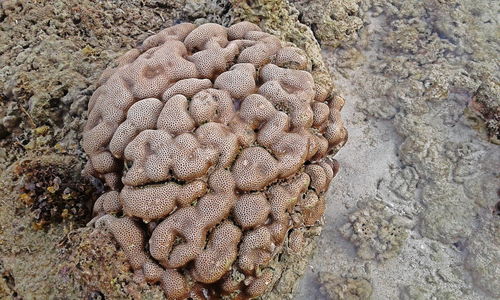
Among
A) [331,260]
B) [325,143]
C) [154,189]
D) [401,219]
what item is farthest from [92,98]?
[401,219]

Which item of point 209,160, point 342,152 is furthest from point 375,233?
point 209,160

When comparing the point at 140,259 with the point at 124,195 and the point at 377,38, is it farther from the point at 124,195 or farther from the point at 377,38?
the point at 377,38

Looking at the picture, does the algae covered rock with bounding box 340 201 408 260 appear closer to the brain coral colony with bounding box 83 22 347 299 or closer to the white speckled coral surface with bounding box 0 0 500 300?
the white speckled coral surface with bounding box 0 0 500 300

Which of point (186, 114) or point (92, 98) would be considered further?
point (92, 98)

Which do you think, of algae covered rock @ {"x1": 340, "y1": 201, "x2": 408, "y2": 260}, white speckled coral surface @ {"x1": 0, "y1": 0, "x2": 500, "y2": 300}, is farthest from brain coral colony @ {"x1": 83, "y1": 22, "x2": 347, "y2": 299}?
algae covered rock @ {"x1": 340, "y1": 201, "x2": 408, "y2": 260}

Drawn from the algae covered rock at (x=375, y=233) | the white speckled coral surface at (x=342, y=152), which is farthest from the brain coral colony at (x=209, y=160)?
the algae covered rock at (x=375, y=233)

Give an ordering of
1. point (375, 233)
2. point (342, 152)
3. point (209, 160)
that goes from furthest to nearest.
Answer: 1. point (342, 152)
2. point (375, 233)
3. point (209, 160)

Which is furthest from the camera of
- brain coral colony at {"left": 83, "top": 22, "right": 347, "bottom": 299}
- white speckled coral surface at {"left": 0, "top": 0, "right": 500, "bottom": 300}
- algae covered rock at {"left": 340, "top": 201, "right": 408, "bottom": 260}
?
algae covered rock at {"left": 340, "top": 201, "right": 408, "bottom": 260}

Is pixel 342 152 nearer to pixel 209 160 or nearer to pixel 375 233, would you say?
pixel 375 233
